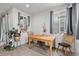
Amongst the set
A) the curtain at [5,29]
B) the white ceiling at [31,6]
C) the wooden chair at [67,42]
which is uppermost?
the white ceiling at [31,6]

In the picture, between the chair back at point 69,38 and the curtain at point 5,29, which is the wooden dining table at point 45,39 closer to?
the chair back at point 69,38

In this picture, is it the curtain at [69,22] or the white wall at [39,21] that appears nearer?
the curtain at [69,22]

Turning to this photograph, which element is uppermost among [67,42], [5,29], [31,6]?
[31,6]

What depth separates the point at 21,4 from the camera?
201 centimetres

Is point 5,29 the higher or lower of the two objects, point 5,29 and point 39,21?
the lower

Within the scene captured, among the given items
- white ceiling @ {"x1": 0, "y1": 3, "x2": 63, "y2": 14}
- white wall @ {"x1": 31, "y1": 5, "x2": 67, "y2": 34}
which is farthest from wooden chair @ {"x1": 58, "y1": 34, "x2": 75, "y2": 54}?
white ceiling @ {"x1": 0, "y1": 3, "x2": 63, "y2": 14}

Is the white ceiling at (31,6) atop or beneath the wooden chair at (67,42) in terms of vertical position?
atop

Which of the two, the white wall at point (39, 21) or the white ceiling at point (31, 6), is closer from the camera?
the white ceiling at point (31, 6)

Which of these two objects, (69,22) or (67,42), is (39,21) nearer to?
(69,22)

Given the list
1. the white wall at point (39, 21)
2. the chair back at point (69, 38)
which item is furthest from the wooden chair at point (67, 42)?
the white wall at point (39, 21)

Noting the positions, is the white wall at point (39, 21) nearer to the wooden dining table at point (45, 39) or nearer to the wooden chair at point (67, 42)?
the wooden dining table at point (45, 39)

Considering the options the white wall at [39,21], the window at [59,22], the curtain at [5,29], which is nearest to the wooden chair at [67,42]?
the window at [59,22]

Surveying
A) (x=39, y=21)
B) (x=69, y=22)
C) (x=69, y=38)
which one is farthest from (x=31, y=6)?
(x=69, y=38)

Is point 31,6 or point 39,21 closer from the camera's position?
point 31,6
